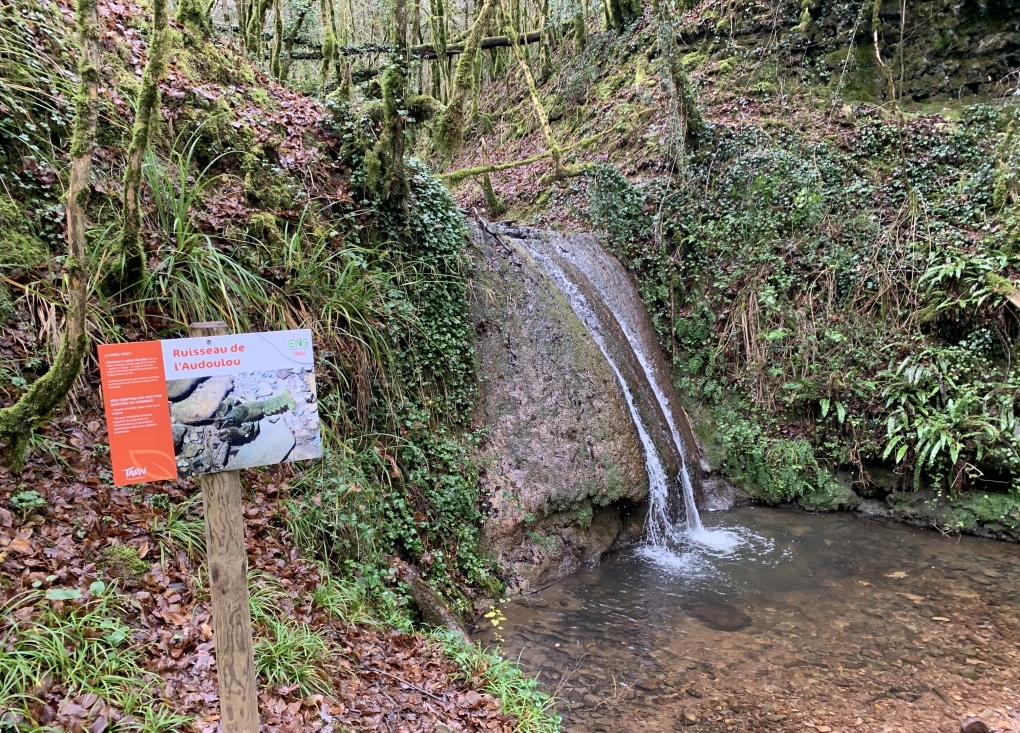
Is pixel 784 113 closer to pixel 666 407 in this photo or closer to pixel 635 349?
pixel 635 349

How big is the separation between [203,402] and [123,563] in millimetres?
1543

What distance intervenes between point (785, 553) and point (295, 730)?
5507mm

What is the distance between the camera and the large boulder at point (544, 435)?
229 inches

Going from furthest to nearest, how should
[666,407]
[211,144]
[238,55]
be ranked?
[666,407]
[238,55]
[211,144]

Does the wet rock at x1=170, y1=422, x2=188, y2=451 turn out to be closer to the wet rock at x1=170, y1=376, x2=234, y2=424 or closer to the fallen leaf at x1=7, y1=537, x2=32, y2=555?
the wet rock at x1=170, y1=376, x2=234, y2=424

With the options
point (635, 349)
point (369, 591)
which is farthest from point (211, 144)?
point (635, 349)

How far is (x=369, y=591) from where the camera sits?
4.01 metres

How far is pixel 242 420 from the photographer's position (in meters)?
2.17

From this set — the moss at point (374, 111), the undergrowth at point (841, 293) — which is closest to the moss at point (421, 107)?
the moss at point (374, 111)

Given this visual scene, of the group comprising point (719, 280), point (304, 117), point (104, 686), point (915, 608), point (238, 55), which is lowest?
point (915, 608)

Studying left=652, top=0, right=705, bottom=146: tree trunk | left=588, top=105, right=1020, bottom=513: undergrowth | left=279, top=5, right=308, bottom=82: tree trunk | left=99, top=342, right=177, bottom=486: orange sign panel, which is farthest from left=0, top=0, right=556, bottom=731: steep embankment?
left=279, top=5, right=308, bottom=82: tree trunk

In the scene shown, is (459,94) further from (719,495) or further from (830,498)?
(830,498)

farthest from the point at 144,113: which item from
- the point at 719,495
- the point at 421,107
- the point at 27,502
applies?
the point at 719,495

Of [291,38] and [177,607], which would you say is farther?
[291,38]
